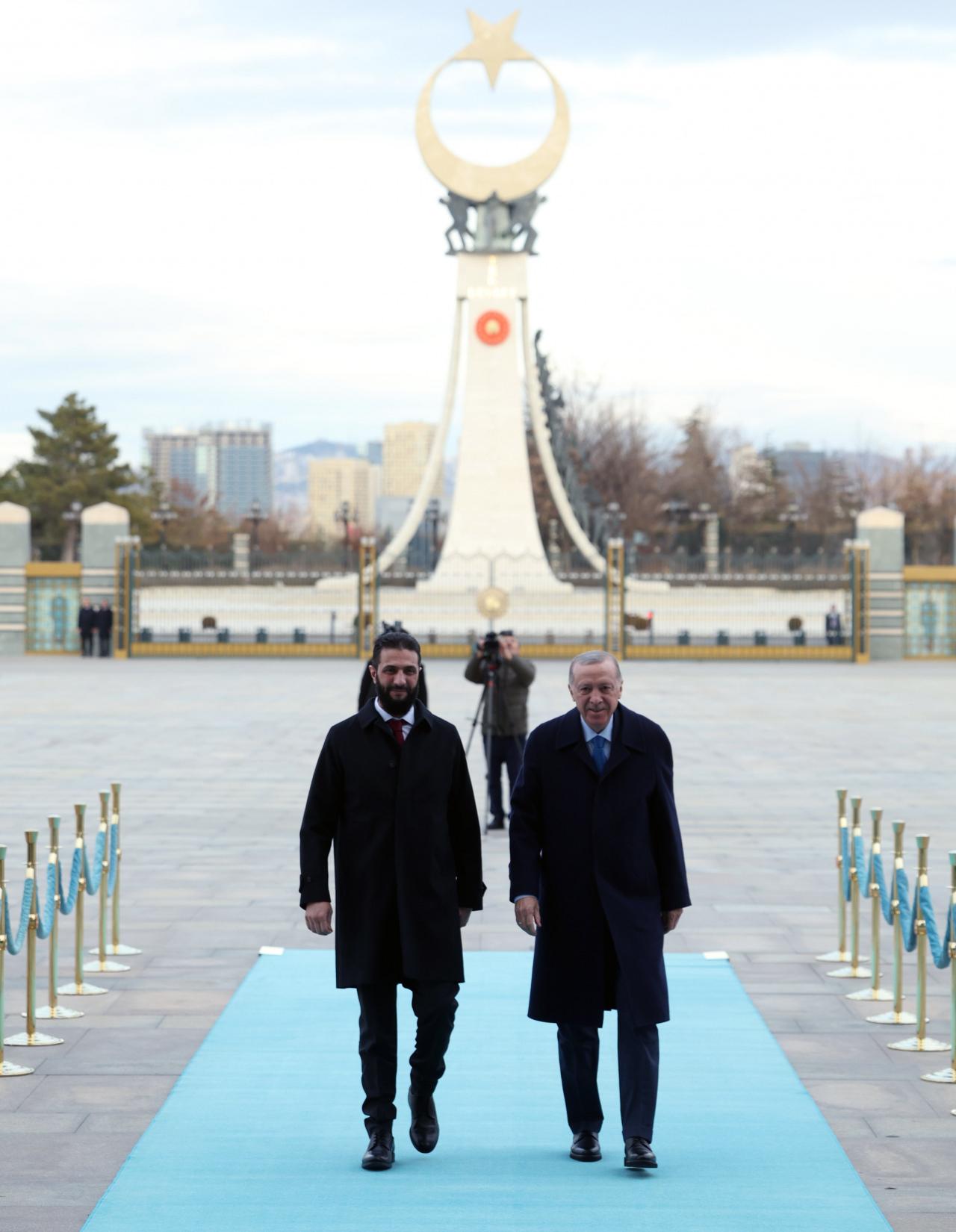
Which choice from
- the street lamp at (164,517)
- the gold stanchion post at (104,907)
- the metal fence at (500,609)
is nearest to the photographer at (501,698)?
the gold stanchion post at (104,907)

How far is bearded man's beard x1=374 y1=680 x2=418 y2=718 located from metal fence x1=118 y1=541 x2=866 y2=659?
2585cm

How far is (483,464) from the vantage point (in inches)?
1756

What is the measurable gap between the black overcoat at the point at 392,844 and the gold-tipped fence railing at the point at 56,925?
1515 mm

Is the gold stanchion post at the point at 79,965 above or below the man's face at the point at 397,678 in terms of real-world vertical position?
below

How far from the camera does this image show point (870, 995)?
24.0 feet

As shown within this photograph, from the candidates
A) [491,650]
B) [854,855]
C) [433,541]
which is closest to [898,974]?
[854,855]

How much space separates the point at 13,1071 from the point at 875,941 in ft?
11.6

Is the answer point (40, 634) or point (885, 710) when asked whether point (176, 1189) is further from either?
point (40, 634)

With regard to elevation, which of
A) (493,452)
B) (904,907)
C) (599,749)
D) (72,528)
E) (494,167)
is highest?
(494,167)

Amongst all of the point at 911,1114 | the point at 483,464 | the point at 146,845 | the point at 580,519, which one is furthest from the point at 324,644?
the point at 911,1114

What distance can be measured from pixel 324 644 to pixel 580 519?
16593 mm

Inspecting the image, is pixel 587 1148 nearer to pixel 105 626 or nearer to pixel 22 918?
pixel 22 918

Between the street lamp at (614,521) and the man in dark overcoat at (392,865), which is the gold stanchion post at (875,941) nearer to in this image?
the man in dark overcoat at (392,865)

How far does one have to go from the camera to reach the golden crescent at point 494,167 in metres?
42.1
